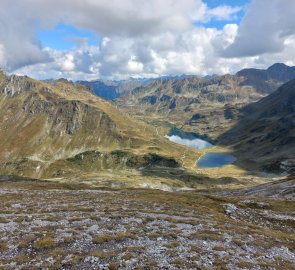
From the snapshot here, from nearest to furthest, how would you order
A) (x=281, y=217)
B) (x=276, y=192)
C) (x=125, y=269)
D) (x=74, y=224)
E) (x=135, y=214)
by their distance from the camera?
(x=125, y=269), (x=74, y=224), (x=135, y=214), (x=281, y=217), (x=276, y=192)

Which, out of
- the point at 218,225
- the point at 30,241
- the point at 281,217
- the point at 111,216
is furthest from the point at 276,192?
the point at 30,241

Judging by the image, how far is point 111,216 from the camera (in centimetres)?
4122

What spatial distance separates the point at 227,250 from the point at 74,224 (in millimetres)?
16992

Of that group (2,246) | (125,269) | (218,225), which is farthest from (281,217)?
(2,246)

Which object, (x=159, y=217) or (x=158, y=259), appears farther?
(x=159, y=217)

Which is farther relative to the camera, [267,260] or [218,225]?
[218,225]

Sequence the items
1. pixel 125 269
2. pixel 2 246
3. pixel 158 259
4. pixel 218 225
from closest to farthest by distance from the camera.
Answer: pixel 125 269 → pixel 158 259 → pixel 2 246 → pixel 218 225

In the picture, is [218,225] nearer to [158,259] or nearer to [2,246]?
[158,259]

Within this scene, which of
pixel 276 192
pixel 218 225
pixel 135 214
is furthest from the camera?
pixel 276 192

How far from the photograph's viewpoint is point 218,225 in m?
40.4

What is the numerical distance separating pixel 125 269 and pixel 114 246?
5.59 meters

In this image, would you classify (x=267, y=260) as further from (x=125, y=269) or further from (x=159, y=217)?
(x=159, y=217)

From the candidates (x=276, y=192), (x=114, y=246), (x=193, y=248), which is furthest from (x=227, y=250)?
(x=276, y=192)

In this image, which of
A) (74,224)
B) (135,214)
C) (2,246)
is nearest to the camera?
(2,246)
